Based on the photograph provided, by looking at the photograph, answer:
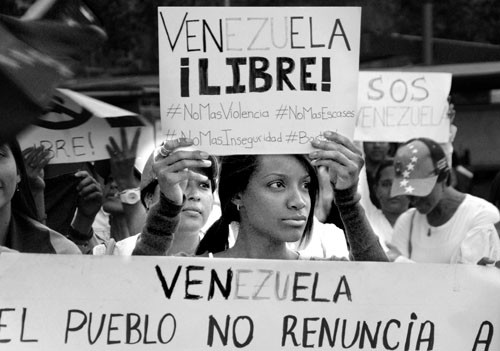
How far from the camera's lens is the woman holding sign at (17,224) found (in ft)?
14.6

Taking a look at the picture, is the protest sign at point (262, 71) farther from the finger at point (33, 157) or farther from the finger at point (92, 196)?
the finger at point (92, 196)

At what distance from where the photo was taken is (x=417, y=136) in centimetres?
→ 775

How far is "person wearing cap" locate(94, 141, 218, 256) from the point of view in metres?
3.92

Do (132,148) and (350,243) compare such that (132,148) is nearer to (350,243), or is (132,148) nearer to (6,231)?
(6,231)

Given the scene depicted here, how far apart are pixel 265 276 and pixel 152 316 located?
0.32 metres

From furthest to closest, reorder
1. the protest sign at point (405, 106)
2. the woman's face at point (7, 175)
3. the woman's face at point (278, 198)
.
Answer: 1. the protest sign at point (405, 106)
2. the woman's face at point (7, 175)
3. the woman's face at point (278, 198)

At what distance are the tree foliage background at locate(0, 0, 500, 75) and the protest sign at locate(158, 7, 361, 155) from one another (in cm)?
917

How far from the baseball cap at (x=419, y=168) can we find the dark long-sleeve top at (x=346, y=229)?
3273mm

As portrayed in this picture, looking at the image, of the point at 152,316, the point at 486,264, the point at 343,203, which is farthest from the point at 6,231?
the point at 486,264

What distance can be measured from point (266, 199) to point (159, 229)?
1.10ft

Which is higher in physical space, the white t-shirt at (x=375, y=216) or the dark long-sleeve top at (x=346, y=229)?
the dark long-sleeve top at (x=346, y=229)

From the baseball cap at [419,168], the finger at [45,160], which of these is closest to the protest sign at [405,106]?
the baseball cap at [419,168]

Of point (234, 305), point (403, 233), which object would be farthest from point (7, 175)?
point (403, 233)

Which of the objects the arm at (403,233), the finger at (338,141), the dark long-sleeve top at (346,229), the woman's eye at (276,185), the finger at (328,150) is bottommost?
the arm at (403,233)
